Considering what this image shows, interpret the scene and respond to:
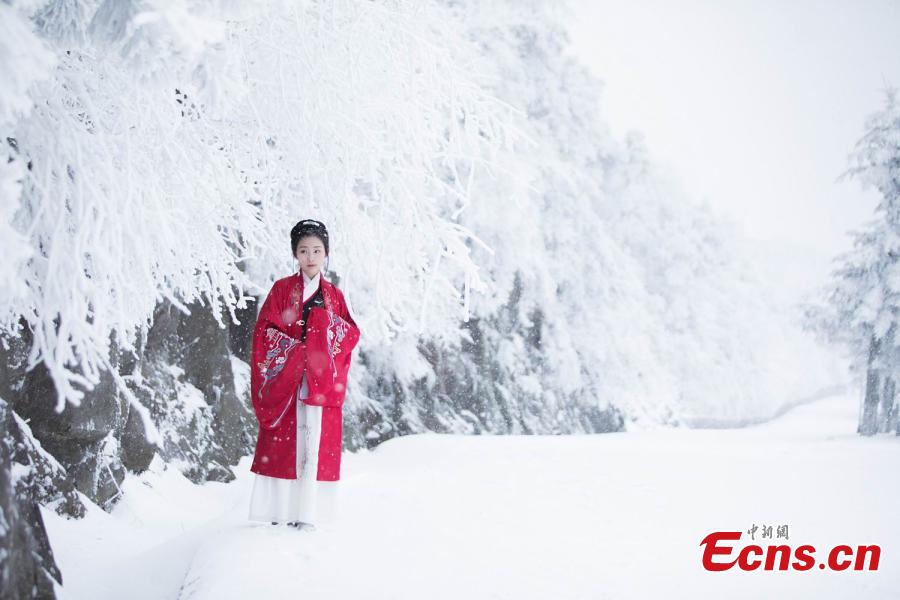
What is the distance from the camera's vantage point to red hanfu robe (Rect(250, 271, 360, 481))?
398 centimetres

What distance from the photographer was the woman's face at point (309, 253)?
13.4ft

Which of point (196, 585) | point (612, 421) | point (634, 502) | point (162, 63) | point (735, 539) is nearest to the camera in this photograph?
point (162, 63)

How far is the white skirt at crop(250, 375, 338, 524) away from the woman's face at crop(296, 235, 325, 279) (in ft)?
2.42

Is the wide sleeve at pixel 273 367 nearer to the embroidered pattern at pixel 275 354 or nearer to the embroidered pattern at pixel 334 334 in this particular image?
the embroidered pattern at pixel 275 354

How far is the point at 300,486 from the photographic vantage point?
407cm

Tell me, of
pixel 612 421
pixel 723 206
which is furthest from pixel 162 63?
pixel 723 206

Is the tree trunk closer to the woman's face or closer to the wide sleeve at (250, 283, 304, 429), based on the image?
the woman's face

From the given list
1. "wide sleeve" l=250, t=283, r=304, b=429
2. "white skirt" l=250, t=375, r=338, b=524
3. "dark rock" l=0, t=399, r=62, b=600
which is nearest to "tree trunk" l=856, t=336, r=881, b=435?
"white skirt" l=250, t=375, r=338, b=524

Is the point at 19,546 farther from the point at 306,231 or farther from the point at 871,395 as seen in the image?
the point at 871,395

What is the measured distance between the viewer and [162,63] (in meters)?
2.59

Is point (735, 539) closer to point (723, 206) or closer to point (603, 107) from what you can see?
point (603, 107)

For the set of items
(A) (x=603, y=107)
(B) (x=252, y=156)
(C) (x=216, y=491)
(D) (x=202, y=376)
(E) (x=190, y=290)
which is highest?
(A) (x=603, y=107)

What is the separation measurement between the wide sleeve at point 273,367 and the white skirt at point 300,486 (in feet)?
0.33

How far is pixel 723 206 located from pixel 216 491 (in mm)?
29726
